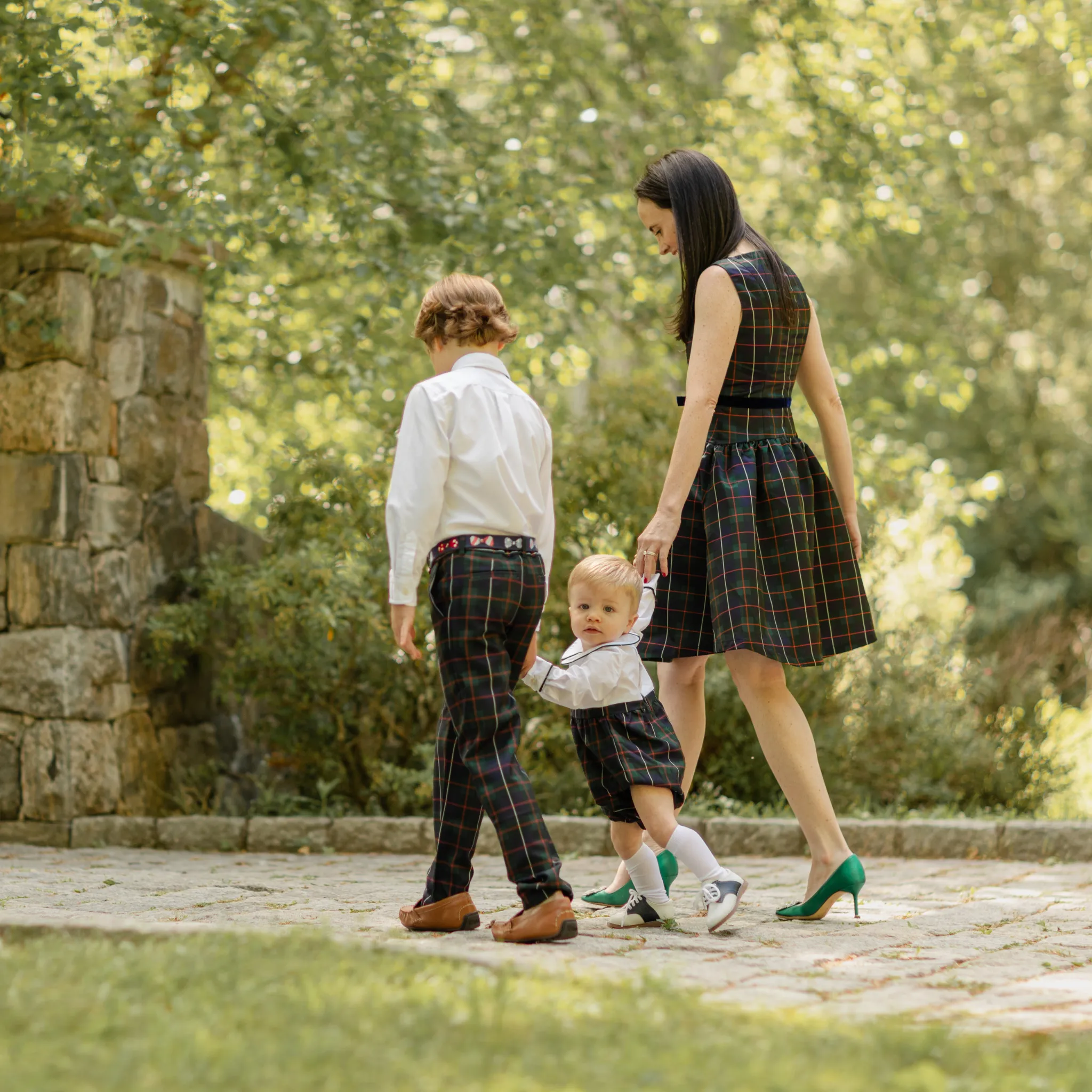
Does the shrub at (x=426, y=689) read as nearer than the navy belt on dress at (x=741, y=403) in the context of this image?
No

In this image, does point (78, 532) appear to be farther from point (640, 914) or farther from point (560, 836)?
point (640, 914)

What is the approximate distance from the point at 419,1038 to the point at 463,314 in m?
2.00

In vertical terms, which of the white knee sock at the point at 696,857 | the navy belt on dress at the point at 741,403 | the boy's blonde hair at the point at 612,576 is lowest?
the white knee sock at the point at 696,857

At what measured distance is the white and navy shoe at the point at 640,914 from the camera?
12.4 ft

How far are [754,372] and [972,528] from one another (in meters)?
17.1

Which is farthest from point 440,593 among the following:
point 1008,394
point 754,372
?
point 1008,394

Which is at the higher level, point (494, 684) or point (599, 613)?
point (599, 613)

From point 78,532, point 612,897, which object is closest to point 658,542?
point 612,897

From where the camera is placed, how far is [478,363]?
3592mm

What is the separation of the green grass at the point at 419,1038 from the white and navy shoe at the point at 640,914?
1107 mm

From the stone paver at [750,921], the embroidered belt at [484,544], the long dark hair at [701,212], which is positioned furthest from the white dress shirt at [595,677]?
the long dark hair at [701,212]

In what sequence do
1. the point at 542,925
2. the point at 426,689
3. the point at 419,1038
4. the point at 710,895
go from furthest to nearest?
the point at 426,689, the point at 710,895, the point at 542,925, the point at 419,1038

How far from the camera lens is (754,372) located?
13.0 ft

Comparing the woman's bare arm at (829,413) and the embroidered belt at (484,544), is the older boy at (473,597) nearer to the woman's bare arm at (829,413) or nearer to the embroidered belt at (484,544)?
the embroidered belt at (484,544)
